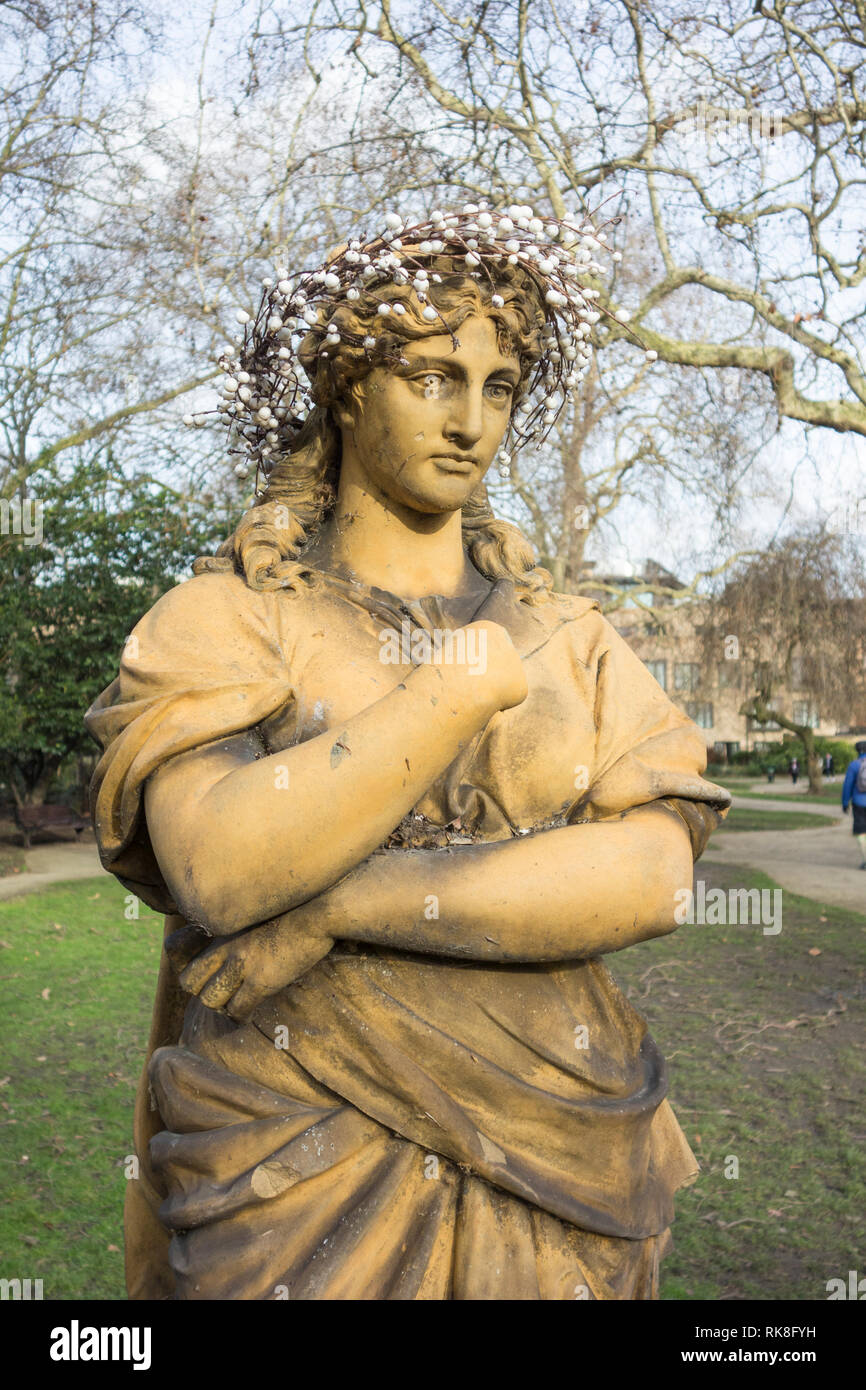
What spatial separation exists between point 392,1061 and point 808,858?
16.2 m

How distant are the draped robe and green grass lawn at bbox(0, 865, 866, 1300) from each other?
3178 millimetres

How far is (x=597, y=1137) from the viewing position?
1.82 m

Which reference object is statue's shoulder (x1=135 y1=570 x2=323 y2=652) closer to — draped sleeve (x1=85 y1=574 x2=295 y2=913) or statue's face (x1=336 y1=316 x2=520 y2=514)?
draped sleeve (x1=85 y1=574 x2=295 y2=913)

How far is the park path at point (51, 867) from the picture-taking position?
13664 mm

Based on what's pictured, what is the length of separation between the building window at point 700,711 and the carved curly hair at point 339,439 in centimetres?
2450

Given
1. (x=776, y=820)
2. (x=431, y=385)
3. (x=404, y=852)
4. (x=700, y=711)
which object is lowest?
(x=776, y=820)

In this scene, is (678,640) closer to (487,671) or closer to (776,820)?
(776,820)

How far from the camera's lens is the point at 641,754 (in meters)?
1.95

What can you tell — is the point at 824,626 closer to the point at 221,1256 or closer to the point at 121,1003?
the point at 121,1003

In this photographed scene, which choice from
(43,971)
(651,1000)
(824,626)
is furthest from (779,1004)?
(824,626)

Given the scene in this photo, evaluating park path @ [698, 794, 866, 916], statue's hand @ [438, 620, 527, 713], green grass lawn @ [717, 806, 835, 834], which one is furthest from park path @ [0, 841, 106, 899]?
statue's hand @ [438, 620, 527, 713]

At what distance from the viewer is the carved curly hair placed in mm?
1886

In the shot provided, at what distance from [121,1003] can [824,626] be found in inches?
743

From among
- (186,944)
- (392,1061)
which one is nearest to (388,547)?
(186,944)
